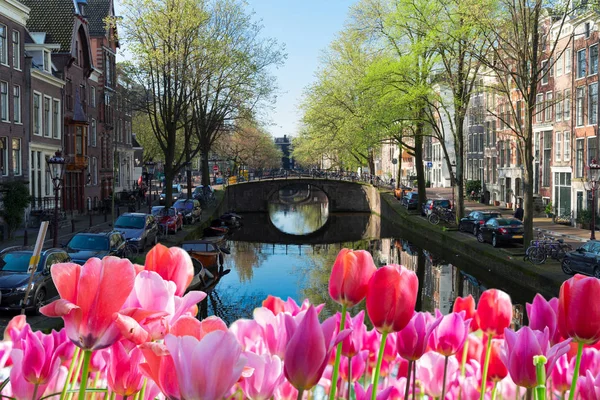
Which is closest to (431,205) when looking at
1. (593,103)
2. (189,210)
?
(593,103)

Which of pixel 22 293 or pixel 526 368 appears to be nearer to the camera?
pixel 526 368

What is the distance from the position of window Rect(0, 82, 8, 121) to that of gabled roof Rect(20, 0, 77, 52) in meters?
8.41

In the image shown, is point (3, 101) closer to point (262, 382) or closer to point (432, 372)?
point (432, 372)

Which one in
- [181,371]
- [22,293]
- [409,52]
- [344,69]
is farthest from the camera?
[344,69]

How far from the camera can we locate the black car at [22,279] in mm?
14020

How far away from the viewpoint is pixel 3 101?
29.3 m

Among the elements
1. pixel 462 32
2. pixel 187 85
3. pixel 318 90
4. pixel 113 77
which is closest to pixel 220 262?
pixel 187 85

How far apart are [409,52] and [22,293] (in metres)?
23.4

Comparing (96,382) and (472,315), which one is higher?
(472,315)

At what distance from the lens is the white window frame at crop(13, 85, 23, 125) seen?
30.4 m

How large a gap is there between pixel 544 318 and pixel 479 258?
81.8ft

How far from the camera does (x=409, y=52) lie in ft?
108

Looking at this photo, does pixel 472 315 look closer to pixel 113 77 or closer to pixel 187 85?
pixel 187 85

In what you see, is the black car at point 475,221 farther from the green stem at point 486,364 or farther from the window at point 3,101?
the green stem at point 486,364
